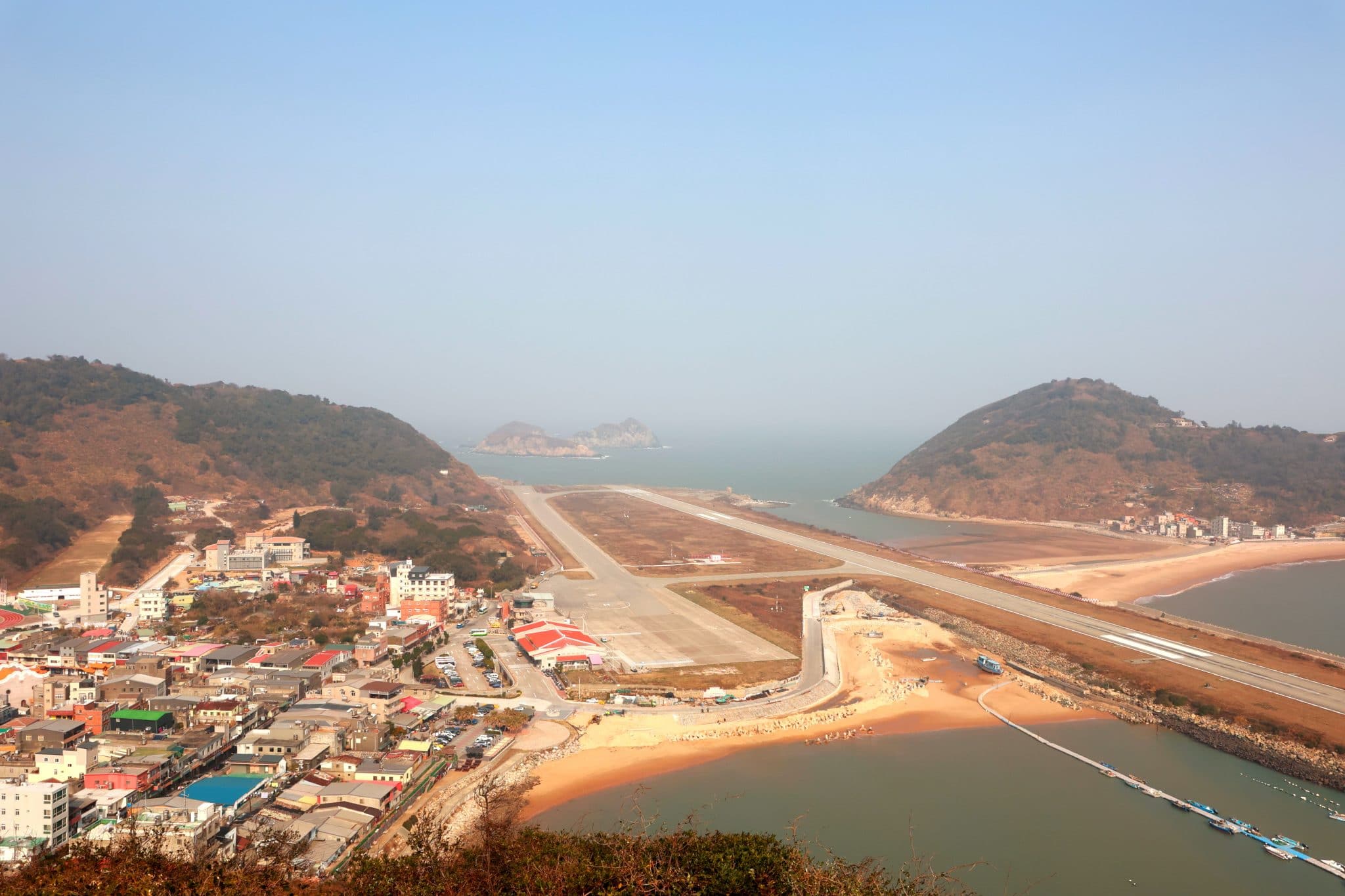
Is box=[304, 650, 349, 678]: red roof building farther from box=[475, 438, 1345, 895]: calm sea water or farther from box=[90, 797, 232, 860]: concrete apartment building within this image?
A: box=[475, 438, 1345, 895]: calm sea water

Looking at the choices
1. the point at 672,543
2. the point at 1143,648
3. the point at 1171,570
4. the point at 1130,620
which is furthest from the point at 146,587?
the point at 1171,570

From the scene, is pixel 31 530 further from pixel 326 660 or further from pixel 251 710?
pixel 251 710

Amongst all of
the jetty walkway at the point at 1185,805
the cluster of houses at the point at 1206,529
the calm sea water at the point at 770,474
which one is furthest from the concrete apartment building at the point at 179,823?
the cluster of houses at the point at 1206,529

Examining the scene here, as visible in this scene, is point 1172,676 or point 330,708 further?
point 1172,676

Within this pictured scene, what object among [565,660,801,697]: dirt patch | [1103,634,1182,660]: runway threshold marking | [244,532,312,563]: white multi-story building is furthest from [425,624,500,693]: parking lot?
[1103,634,1182,660]: runway threshold marking

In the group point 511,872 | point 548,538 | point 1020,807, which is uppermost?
point 548,538
